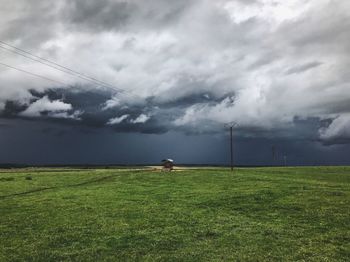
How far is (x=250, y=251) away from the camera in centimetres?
2722

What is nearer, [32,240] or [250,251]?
[250,251]

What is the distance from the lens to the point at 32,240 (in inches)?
1267

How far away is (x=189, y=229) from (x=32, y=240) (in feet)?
41.2

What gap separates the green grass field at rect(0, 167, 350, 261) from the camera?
27.2m

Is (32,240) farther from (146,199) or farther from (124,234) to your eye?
(146,199)

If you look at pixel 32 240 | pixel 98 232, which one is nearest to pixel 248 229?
pixel 98 232

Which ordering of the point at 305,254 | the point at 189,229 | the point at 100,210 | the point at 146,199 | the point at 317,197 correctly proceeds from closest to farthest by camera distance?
the point at 305,254 < the point at 189,229 < the point at 100,210 < the point at 317,197 < the point at 146,199

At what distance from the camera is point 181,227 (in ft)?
116

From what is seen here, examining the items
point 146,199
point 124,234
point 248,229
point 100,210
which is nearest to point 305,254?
point 248,229

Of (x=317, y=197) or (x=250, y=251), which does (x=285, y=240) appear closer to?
(x=250, y=251)

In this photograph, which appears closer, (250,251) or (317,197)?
(250,251)

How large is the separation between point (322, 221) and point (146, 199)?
24.4m

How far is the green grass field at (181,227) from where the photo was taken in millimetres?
27250

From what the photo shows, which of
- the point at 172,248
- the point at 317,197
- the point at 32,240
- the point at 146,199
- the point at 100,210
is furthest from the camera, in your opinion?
the point at 146,199
